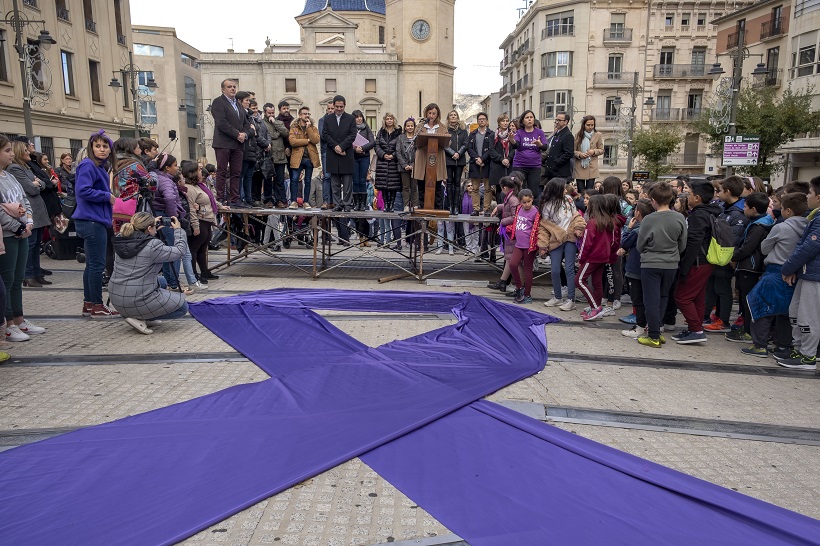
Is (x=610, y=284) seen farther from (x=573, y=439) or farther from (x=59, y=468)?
(x=59, y=468)

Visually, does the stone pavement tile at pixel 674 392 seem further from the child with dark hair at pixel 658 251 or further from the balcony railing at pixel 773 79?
the balcony railing at pixel 773 79

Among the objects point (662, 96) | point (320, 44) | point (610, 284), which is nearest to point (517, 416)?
point (610, 284)

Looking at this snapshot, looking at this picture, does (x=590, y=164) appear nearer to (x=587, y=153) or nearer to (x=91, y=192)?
(x=587, y=153)

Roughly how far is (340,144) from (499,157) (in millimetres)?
3125

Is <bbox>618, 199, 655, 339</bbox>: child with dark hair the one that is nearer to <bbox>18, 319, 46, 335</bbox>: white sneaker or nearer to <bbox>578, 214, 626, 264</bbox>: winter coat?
<bbox>578, 214, 626, 264</bbox>: winter coat

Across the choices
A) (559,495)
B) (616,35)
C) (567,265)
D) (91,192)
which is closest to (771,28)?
(616,35)

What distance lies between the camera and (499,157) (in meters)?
11.2

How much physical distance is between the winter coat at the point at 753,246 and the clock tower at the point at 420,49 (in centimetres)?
5175

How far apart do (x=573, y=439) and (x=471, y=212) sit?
28.2 ft

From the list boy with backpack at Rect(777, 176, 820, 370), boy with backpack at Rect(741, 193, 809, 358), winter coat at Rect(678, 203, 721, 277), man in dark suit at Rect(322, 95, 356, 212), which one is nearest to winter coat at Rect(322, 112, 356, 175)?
man in dark suit at Rect(322, 95, 356, 212)

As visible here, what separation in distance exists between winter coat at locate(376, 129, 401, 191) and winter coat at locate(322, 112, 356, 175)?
28.9 inches

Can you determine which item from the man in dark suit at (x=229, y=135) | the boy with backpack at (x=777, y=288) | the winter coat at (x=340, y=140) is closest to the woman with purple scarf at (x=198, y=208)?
the man in dark suit at (x=229, y=135)

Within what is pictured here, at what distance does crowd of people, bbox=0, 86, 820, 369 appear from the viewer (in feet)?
20.5

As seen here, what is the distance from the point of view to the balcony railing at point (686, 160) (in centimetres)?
4662
